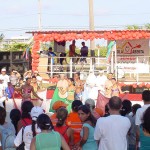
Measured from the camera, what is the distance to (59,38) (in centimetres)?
2666

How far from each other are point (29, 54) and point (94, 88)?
9.31 metres

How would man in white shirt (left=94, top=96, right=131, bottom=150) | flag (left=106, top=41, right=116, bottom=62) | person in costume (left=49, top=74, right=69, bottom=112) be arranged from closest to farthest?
man in white shirt (left=94, top=96, right=131, bottom=150)
person in costume (left=49, top=74, right=69, bottom=112)
flag (left=106, top=41, right=116, bottom=62)

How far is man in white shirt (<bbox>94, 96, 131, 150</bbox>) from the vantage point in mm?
7785

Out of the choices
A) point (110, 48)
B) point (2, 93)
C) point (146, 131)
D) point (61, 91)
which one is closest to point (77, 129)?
point (146, 131)

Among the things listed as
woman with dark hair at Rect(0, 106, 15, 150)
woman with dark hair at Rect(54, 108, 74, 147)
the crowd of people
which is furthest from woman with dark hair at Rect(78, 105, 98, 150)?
woman with dark hair at Rect(0, 106, 15, 150)

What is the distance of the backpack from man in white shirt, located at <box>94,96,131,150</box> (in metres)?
1.19

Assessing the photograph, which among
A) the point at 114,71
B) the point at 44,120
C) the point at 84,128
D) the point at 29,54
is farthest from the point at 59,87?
the point at 44,120

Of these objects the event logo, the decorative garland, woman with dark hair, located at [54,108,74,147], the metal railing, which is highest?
the decorative garland

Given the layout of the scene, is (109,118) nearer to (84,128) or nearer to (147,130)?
(84,128)

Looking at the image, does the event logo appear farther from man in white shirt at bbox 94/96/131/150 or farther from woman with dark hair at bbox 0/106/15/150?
man in white shirt at bbox 94/96/131/150

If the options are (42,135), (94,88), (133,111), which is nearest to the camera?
(42,135)

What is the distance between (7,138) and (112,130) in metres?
1.49

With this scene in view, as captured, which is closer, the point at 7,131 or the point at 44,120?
the point at 44,120

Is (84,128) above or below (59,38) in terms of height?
below
